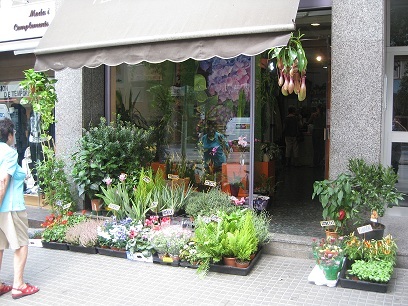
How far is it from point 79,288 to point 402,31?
5785 mm

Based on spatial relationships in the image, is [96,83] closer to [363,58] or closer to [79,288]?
[79,288]

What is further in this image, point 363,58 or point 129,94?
point 129,94

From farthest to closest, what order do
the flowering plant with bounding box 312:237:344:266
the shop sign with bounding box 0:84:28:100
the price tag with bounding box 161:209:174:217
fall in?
the shop sign with bounding box 0:84:28:100
the price tag with bounding box 161:209:174:217
the flowering plant with bounding box 312:237:344:266

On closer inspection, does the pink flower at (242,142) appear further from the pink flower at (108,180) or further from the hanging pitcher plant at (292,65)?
the pink flower at (108,180)

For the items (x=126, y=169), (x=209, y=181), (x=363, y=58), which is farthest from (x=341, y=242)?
(x=126, y=169)

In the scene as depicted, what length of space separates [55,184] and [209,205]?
7.89ft

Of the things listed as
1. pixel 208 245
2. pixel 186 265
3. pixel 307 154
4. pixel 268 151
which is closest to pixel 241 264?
pixel 208 245

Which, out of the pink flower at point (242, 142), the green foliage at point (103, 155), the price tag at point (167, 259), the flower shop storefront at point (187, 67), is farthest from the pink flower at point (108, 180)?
the pink flower at point (242, 142)

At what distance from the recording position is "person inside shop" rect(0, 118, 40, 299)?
478 centimetres

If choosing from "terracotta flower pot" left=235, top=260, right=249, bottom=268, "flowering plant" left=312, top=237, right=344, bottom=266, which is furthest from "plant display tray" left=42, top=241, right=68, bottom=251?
"flowering plant" left=312, top=237, right=344, bottom=266

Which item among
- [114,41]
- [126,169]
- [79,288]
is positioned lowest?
[79,288]

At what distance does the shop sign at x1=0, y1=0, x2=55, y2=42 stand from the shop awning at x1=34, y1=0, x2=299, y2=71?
1.62 metres

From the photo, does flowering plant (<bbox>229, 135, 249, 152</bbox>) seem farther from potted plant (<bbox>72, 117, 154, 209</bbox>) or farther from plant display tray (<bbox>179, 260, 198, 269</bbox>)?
plant display tray (<bbox>179, 260, 198, 269</bbox>)

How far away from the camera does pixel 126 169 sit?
7.30 metres
